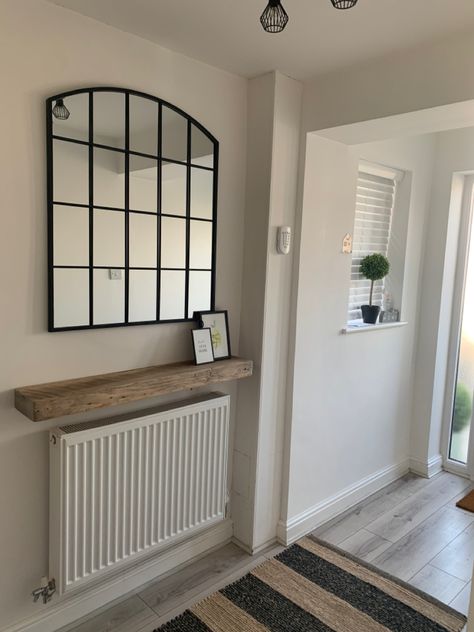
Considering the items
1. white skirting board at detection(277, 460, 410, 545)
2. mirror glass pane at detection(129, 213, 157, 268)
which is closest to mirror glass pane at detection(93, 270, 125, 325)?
mirror glass pane at detection(129, 213, 157, 268)

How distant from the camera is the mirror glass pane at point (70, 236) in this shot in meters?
1.90

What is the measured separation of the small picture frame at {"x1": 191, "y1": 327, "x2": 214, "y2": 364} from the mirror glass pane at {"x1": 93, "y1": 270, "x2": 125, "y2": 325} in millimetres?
381

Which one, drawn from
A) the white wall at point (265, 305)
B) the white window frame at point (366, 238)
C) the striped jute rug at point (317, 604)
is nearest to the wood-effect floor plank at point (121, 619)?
the striped jute rug at point (317, 604)

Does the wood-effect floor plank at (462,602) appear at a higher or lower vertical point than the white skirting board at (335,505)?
lower

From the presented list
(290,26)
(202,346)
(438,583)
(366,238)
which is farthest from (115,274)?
(438,583)

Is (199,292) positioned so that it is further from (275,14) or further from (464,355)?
(464,355)

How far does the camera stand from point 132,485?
85.2 inches

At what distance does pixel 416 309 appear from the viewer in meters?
3.57

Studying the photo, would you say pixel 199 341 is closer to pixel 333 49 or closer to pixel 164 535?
pixel 164 535

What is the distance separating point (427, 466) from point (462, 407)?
20.5 inches

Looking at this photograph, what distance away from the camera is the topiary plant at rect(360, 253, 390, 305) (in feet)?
10.3

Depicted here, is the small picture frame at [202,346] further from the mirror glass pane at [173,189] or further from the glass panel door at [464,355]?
the glass panel door at [464,355]

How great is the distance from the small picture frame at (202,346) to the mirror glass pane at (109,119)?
904mm

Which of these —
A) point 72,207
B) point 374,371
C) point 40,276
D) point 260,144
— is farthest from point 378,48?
point 374,371
